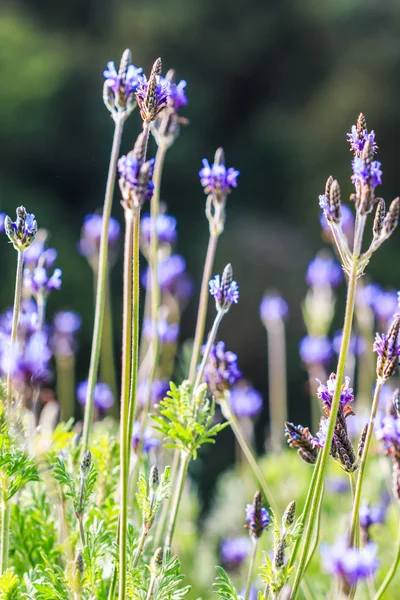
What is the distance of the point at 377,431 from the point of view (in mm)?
437

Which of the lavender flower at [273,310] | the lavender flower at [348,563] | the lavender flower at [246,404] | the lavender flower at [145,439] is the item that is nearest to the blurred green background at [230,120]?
the lavender flower at [273,310]

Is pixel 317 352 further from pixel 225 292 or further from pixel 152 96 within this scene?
pixel 152 96

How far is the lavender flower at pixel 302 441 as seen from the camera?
53cm

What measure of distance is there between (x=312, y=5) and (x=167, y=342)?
439 cm

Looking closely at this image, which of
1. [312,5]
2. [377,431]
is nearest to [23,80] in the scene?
[312,5]

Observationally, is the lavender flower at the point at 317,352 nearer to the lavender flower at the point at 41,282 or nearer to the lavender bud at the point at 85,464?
the lavender flower at the point at 41,282

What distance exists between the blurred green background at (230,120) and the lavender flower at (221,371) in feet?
7.88

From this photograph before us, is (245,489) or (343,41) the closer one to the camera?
(245,489)

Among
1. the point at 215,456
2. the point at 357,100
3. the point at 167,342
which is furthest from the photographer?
the point at 357,100

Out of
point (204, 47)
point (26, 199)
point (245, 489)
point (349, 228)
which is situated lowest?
→ point (245, 489)

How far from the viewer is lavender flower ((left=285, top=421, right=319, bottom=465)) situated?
532 mm

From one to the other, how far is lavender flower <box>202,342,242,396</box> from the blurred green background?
7.88ft

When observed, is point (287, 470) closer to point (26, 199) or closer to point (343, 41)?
point (26, 199)

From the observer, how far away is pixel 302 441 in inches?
21.1
